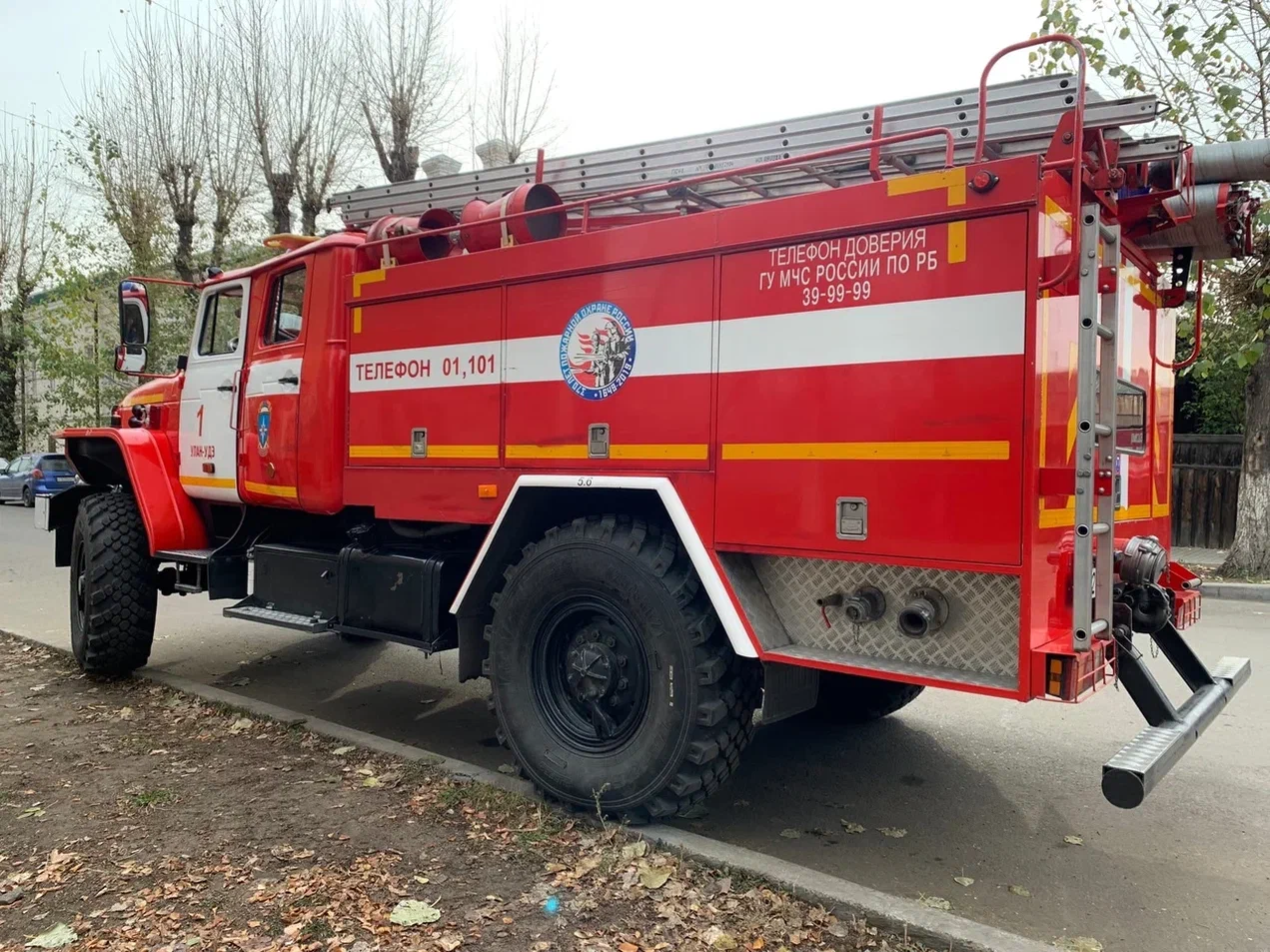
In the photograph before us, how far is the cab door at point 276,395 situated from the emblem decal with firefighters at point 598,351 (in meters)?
2.04

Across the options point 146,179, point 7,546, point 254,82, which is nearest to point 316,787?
point 7,546

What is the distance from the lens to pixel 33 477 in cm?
2508

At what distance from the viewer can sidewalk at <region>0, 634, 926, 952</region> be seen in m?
3.04

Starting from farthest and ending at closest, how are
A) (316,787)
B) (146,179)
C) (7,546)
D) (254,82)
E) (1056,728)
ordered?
1. (146,179)
2. (254,82)
3. (7,546)
4. (1056,728)
5. (316,787)

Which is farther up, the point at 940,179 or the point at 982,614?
the point at 940,179

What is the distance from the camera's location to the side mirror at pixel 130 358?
20.4 ft

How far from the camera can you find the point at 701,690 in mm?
3525

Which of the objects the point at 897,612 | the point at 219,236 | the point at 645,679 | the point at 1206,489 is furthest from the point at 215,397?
the point at 219,236

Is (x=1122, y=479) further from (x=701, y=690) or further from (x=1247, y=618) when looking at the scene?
(x=1247, y=618)

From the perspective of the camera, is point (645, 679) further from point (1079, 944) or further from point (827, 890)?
point (1079, 944)

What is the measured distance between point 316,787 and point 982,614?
3084mm

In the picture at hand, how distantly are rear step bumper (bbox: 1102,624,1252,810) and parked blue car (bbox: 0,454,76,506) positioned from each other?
25946mm

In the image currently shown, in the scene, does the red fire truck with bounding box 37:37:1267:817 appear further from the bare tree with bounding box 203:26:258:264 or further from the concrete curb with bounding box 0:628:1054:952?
the bare tree with bounding box 203:26:258:264

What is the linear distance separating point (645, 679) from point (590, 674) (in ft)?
0.88
